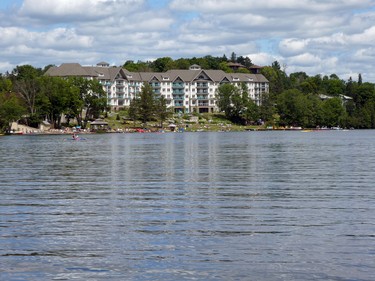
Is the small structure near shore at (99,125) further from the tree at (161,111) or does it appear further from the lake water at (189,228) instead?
the lake water at (189,228)

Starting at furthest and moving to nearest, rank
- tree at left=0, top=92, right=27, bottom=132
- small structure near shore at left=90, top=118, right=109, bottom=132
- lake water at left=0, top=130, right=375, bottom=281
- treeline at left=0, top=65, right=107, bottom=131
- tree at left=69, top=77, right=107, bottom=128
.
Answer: tree at left=69, top=77, right=107, bottom=128, small structure near shore at left=90, top=118, right=109, bottom=132, treeline at left=0, top=65, right=107, bottom=131, tree at left=0, top=92, right=27, bottom=132, lake water at left=0, top=130, right=375, bottom=281

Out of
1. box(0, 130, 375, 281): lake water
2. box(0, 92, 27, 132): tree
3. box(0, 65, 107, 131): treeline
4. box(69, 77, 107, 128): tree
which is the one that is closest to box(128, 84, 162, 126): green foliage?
box(69, 77, 107, 128): tree

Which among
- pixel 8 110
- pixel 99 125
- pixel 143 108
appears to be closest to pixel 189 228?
pixel 8 110

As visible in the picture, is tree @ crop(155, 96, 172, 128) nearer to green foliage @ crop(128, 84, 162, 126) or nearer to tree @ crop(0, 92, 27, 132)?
green foliage @ crop(128, 84, 162, 126)

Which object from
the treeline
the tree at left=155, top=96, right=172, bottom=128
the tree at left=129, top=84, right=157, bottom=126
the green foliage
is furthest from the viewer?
the tree at left=155, top=96, right=172, bottom=128

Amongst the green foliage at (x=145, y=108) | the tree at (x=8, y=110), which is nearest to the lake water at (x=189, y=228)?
the tree at (x=8, y=110)

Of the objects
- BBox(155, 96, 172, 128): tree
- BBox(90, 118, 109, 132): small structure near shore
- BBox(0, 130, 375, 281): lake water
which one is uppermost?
BBox(155, 96, 172, 128): tree

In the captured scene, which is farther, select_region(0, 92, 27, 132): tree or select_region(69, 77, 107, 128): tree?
select_region(69, 77, 107, 128): tree

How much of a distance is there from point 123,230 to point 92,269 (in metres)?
4.84

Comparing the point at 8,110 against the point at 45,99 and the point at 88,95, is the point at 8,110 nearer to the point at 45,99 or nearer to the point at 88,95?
the point at 45,99

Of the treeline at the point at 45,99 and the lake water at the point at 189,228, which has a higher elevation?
the treeline at the point at 45,99

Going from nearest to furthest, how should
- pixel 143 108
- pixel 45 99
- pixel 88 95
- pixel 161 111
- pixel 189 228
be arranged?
pixel 189 228
pixel 45 99
pixel 88 95
pixel 143 108
pixel 161 111

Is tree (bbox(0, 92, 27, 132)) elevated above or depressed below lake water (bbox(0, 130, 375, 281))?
above

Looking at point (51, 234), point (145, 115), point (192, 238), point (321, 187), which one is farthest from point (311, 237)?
point (145, 115)
